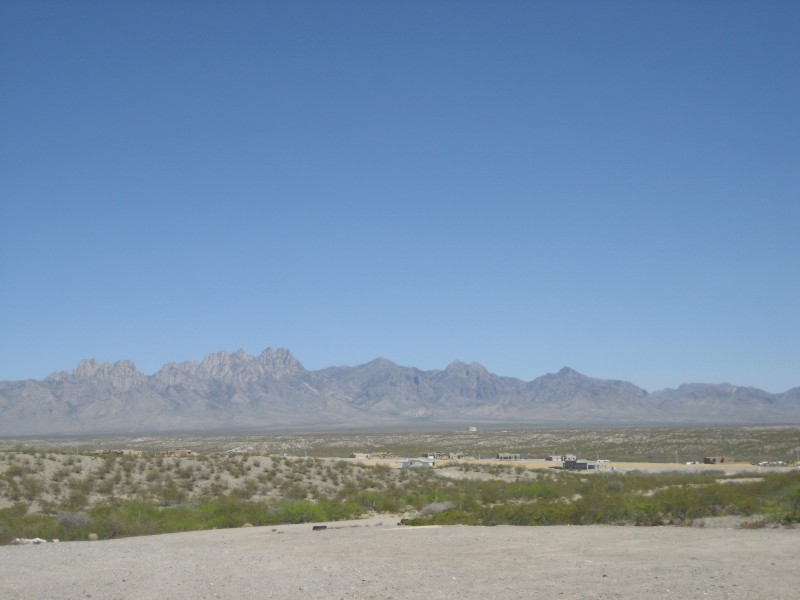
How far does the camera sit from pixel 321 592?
13664 millimetres

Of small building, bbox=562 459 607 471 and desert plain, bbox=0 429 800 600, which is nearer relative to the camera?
desert plain, bbox=0 429 800 600

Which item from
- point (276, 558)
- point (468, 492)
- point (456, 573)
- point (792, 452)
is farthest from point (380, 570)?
point (792, 452)

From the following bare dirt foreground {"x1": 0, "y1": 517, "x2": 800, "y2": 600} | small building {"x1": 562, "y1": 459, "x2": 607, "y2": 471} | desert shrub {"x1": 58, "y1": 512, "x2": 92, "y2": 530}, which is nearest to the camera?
bare dirt foreground {"x1": 0, "y1": 517, "x2": 800, "y2": 600}

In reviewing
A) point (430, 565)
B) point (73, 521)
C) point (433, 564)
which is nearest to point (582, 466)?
point (73, 521)

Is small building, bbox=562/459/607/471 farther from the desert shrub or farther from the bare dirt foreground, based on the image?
the desert shrub

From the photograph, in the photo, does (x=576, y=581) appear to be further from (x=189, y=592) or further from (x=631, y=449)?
(x=631, y=449)

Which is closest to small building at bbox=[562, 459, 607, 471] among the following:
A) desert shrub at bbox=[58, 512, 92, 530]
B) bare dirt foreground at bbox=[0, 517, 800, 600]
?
bare dirt foreground at bbox=[0, 517, 800, 600]

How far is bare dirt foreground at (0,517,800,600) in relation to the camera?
1335cm

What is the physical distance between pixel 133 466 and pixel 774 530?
94.5 ft

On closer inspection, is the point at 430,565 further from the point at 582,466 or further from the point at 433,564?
the point at 582,466

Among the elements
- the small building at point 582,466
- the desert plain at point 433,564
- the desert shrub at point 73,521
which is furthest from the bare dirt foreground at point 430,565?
the small building at point 582,466

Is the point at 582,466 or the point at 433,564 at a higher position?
the point at 433,564

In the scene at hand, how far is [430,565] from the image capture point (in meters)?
16.2

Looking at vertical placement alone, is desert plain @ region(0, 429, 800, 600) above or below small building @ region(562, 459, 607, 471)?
above
